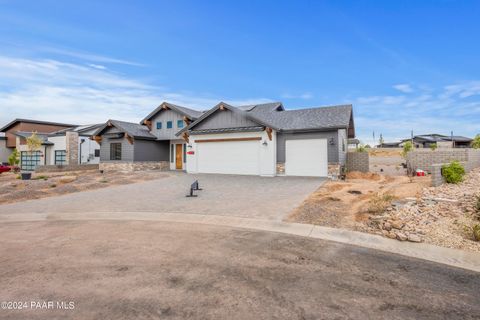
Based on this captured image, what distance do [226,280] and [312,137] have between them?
14.5 meters

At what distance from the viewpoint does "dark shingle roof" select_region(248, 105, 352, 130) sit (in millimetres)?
16047

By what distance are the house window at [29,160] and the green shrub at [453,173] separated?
1578 inches

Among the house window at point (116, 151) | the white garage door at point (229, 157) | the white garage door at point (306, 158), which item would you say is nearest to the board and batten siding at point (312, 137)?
the white garage door at point (306, 158)

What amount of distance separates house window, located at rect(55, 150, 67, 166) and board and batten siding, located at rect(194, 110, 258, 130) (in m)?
20.2

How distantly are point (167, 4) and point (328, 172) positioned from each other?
15.5 meters

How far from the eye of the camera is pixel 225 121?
18734mm

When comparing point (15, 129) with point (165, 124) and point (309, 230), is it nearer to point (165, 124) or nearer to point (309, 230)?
point (165, 124)

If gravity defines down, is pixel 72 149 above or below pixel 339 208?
above

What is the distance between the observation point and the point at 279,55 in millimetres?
21594

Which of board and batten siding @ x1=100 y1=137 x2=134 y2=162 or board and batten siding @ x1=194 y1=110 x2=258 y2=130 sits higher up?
board and batten siding @ x1=194 y1=110 x2=258 y2=130

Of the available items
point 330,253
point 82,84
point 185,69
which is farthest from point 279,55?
point 330,253

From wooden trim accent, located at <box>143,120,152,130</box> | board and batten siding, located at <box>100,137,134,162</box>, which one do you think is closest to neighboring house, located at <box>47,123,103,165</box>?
board and batten siding, located at <box>100,137,134,162</box>

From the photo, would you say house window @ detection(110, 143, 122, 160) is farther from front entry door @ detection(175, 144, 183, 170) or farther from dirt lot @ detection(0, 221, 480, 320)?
dirt lot @ detection(0, 221, 480, 320)

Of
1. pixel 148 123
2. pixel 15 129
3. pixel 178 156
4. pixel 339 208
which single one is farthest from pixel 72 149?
pixel 339 208
